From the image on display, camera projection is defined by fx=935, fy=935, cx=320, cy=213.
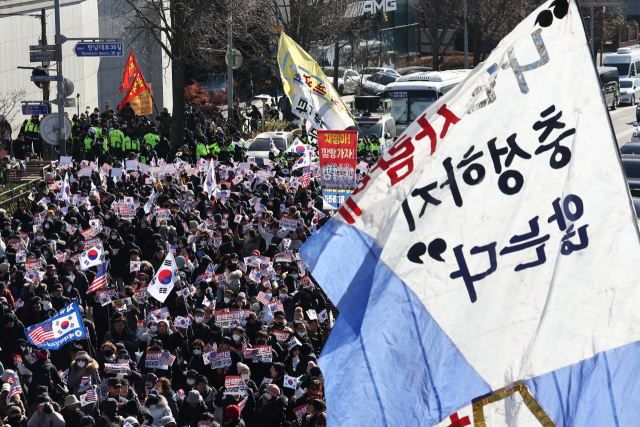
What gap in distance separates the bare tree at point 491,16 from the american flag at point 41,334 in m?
46.9

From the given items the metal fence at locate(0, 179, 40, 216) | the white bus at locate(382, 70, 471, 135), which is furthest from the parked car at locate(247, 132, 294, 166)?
the white bus at locate(382, 70, 471, 135)

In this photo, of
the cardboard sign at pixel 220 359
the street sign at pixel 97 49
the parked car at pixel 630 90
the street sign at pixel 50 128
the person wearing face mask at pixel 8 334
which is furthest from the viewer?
the parked car at pixel 630 90

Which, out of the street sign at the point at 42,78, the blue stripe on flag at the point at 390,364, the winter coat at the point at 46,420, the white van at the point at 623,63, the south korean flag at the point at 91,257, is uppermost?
the white van at the point at 623,63

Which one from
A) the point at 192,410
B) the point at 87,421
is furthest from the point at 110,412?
the point at 192,410

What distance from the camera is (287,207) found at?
16.3 meters

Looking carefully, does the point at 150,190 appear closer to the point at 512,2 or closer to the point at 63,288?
the point at 63,288

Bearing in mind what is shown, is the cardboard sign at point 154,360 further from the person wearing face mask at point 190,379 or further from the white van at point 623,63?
the white van at point 623,63

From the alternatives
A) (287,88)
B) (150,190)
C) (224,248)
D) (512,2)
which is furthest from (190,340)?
(512,2)

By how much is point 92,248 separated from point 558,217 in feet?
33.5

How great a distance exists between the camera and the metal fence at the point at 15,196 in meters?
18.8

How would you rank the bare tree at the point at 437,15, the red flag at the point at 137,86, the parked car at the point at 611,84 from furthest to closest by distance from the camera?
the bare tree at the point at 437,15, the parked car at the point at 611,84, the red flag at the point at 137,86

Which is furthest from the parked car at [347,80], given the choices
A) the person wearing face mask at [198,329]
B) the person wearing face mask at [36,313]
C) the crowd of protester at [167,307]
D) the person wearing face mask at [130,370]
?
the person wearing face mask at [130,370]

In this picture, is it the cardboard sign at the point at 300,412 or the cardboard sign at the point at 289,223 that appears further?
the cardboard sign at the point at 289,223

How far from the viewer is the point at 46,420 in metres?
8.96
